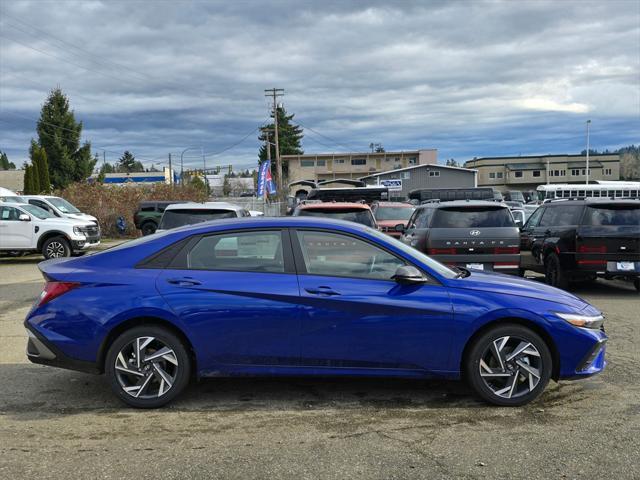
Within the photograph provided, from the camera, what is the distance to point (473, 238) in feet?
31.6

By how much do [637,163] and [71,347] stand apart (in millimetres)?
127390

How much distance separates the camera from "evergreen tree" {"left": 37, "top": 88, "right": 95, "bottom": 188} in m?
46.8

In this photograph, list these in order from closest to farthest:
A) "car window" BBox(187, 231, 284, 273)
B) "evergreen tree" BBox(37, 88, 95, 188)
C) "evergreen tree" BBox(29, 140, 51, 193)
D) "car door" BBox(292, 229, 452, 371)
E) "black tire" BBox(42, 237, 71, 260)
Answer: "car door" BBox(292, 229, 452, 371)
"car window" BBox(187, 231, 284, 273)
"black tire" BBox(42, 237, 71, 260)
"evergreen tree" BBox(29, 140, 51, 193)
"evergreen tree" BBox(37, 88, 95, 188)

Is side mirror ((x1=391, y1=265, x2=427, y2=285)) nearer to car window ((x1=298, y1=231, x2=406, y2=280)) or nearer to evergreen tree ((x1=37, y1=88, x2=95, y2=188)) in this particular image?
car window ((x1=298, y1=231, x2=406, y2=280))

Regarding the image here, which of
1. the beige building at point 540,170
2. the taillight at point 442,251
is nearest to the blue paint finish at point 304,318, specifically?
the taillight at point 442,251

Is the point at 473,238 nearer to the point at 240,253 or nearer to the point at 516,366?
the point at 516,366

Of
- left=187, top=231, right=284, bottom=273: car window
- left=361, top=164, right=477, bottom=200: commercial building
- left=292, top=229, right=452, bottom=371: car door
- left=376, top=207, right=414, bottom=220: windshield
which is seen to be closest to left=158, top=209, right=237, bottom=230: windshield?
left=187, top=231, right=284, bottom=273: car window

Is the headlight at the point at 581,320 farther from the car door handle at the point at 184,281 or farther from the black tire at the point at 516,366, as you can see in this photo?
the car door handle at the point at 184,281

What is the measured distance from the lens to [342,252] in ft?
15.7

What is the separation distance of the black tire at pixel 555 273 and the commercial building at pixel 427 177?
176ft

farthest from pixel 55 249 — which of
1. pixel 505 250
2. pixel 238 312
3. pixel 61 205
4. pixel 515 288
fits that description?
pixel 515 288

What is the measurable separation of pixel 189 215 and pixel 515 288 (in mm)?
6832

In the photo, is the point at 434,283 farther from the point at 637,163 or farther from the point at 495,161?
the point at 637,163

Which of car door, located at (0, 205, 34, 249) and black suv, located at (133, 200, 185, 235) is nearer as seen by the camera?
car door, located at (0, 205, 34, 249)
